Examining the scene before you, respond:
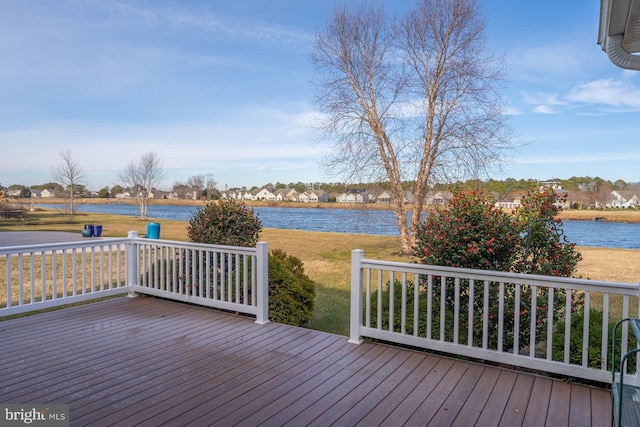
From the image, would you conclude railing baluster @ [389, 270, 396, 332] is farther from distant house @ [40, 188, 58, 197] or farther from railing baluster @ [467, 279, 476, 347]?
distant house @ [40, 188, 58, 197]

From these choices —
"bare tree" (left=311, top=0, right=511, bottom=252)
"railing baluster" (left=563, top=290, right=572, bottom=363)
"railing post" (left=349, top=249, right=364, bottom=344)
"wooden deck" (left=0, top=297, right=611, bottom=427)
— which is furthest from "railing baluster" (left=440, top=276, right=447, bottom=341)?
"bare tree" (left=311, top=0, right=511, bottom=252)

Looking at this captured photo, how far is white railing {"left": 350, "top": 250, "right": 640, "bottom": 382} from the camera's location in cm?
268

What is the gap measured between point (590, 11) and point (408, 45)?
15.6 ft

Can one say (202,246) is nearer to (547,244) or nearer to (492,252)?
(492,252)

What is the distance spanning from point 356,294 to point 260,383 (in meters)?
1.24

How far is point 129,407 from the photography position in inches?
91.4

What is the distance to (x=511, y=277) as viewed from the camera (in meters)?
2.89

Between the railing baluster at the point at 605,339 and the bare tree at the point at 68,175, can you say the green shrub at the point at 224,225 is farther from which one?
the bare tree at the point at 68,175

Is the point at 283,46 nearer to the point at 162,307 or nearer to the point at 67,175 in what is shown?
the point at 162,307

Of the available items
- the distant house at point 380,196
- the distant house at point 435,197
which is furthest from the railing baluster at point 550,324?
the distant house at point 380,196

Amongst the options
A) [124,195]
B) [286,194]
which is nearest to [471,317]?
[286,194]

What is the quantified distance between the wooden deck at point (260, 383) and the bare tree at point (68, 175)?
28083mm

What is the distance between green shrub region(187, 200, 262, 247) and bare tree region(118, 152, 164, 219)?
106 ft

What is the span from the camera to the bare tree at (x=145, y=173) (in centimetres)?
3537
